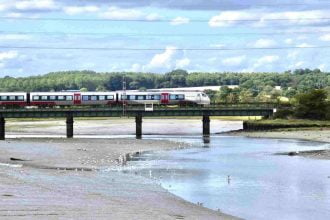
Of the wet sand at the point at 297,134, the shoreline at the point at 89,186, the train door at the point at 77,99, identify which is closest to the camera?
the shoreline at the point at 89,186

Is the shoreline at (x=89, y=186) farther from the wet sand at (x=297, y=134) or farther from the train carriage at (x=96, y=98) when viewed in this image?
the train carriage at (x=96, y=98)

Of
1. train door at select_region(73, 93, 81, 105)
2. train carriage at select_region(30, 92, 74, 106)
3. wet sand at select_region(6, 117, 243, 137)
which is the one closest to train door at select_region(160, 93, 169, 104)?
wet sand at select_region(6, 117, 243, 137)

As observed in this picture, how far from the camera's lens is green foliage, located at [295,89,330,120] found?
12925cm

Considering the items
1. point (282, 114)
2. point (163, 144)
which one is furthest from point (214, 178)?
point (282, 114)

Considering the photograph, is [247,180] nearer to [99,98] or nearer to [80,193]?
[80,193]

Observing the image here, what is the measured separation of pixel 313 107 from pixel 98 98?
3716 centimetres

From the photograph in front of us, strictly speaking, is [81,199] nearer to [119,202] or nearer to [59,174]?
[119,202]

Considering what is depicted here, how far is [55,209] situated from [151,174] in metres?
22.7

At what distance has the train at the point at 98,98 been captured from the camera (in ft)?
452

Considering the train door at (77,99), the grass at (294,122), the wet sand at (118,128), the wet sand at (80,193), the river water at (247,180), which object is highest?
the train door at (77,99)

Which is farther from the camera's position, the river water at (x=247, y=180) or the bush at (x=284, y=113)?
the bush at (x=284, y=113)

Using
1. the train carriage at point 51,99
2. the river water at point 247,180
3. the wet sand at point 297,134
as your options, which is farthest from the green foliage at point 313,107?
the river water at point 247,180

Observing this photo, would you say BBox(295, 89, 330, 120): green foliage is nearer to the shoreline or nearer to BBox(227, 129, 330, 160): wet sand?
BBox(227, 129, 330, 160): wet sand

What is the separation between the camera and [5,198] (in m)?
30.1
